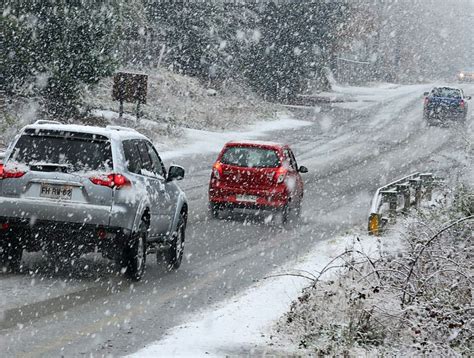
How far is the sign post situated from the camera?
34.0 metres

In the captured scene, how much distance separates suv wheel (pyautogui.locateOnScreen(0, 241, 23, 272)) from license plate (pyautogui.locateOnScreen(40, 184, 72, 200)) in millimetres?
772

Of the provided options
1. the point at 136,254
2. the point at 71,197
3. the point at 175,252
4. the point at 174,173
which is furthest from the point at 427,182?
the point at 71,197

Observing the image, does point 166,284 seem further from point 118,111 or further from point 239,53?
point 239,53

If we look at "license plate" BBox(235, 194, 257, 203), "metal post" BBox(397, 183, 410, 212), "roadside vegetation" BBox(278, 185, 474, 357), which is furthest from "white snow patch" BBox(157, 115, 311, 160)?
"roadside vegetation" BBox(278, 185, 474, 357)

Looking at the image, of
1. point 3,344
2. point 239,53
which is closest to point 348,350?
point 3,344

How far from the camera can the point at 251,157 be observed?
19266 millimetres

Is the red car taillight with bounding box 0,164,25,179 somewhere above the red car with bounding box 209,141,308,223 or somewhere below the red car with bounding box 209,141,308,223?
above

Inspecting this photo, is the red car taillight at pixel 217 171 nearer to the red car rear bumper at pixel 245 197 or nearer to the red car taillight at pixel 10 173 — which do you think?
the red car rear bumper at pixel 245 197

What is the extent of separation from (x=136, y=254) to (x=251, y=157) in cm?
830

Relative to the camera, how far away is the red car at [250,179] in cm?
1903

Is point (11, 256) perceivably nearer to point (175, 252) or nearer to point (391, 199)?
point (175, 252)

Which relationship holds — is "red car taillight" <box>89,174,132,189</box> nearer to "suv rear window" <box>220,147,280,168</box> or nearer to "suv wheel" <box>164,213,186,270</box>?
"suv wheel" <box>164,213,186,270</box>

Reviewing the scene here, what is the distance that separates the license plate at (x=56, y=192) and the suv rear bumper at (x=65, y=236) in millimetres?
296

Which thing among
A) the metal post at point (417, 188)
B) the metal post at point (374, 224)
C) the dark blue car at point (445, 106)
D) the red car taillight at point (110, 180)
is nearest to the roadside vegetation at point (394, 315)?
the red car taillight at point (110, 180)
